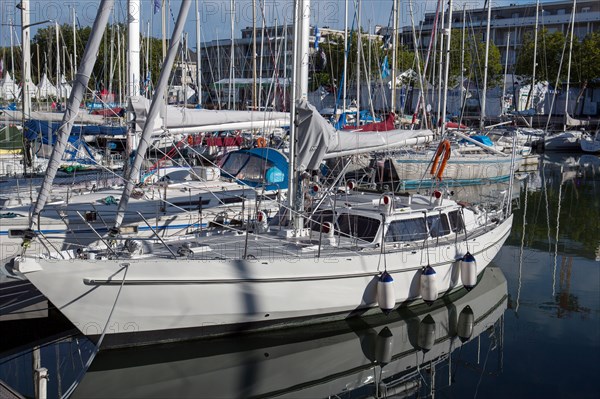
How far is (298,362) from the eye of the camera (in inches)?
486

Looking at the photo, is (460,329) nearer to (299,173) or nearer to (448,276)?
(448,276)

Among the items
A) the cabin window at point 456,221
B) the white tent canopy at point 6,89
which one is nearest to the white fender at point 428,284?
the cabin window at point 456,221

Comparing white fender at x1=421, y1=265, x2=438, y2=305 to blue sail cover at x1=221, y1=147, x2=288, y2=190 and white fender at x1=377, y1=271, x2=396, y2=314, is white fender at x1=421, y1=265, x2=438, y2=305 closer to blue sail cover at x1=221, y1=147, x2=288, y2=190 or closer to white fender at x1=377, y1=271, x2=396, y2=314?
white fender at x1=377, y1=271, x2=396, y2=314

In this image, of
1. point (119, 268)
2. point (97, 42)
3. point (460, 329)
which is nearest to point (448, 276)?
point (460, 329)

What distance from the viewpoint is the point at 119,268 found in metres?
11.4

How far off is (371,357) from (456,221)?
445 cm

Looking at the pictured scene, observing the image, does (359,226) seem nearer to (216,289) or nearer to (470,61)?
(216,289)

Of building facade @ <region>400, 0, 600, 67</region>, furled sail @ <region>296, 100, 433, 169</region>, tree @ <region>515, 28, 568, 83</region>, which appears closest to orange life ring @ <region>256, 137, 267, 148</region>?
furled sail @ <region>296, 100, 433, 169</region>

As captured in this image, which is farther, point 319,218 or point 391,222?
point 319,218

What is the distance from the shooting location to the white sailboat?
1144 centimetres

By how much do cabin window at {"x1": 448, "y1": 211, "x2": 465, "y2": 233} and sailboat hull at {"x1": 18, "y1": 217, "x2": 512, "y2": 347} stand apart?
2079mm

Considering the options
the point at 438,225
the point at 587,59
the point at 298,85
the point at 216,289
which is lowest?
the point at 216,289

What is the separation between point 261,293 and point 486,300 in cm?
628

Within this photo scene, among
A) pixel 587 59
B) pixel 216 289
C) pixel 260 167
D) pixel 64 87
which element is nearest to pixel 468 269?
pixel 216 289
